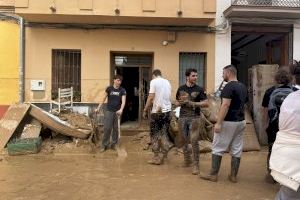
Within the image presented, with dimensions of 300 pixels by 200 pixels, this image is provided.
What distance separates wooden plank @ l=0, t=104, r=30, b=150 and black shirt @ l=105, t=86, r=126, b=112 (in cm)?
213

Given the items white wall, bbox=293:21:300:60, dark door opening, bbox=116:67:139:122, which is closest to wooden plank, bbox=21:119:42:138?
dark door opening, bbox=116:67:139:122

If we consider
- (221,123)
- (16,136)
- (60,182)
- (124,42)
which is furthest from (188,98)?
(124,42)

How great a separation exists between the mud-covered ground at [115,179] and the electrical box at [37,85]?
3722mm

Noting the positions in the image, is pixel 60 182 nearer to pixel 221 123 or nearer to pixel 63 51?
pixel 221 123

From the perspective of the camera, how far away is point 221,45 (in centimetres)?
1380

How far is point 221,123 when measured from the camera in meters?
6.98

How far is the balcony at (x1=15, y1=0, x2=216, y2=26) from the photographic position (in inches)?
491

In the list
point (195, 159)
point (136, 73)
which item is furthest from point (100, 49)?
point (195, 159)

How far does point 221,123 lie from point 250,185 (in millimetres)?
1125

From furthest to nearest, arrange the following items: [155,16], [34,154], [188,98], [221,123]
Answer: [155,16] < [34,154] < [188,98] < [221,123]

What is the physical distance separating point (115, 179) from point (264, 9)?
307 inches

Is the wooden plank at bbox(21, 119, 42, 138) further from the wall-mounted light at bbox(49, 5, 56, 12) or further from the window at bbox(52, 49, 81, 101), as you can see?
the wall-mounted light at bbox(49, 5, 56, 12)

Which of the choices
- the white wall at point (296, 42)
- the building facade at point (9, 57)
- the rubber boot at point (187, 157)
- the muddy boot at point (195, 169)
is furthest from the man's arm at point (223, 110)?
the building facade at point (9, 57)

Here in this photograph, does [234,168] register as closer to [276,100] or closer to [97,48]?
[276,100]
